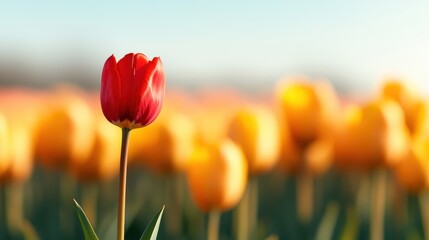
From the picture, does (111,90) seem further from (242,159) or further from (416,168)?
(416,168)

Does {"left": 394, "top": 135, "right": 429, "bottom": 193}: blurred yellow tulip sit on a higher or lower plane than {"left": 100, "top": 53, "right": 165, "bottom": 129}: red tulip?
lower

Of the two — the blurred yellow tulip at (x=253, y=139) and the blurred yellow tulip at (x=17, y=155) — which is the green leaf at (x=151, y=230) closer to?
the blurred yellow tulip at (x=253, y=139)

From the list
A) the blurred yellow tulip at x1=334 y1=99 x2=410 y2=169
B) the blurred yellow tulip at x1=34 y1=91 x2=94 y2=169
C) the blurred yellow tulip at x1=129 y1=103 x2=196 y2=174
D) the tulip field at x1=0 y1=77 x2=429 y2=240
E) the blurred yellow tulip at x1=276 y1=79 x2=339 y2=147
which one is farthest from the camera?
the blurred yellow tulip at x1=129 y1=103 x2=196 y2=174

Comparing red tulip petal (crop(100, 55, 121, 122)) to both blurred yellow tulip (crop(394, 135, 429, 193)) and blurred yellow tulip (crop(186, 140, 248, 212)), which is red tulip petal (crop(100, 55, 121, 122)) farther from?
blurred yellow tulip (crop(394, 135, 429, 193))

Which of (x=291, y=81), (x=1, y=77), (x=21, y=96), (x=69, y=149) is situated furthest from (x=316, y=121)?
(x=1, y=77)

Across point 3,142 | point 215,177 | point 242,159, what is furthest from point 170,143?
point 215,177

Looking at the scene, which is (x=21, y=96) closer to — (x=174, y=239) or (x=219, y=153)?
(x=174, y=239)

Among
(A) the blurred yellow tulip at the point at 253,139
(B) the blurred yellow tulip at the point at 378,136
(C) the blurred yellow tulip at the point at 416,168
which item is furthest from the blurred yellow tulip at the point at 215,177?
(C) the blurred yellow tulip at the point at 416,168

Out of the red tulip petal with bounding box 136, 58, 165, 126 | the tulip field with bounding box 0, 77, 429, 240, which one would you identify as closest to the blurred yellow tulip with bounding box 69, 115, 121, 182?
the tulip field with bounding box 0, 77, 429, 240
